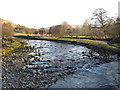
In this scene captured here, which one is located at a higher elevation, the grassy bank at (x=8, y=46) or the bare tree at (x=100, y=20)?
the bare tree at (x=100, y=20)

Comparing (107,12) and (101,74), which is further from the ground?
(107,12)

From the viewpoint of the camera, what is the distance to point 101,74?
19.2 meters

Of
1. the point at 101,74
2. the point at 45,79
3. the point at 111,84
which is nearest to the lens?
the point at 111,84

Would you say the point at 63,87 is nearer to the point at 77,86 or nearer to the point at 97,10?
the point at 77,86

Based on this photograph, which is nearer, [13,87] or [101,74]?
[13,87]

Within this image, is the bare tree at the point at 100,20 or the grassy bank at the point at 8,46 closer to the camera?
the grassy bank at the point at 8,46

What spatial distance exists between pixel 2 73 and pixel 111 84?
14.8 metres

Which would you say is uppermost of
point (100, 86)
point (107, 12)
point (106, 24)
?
point (107, 12)

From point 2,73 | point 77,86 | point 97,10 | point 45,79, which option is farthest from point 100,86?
point 97,10

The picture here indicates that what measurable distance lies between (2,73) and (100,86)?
1359cm

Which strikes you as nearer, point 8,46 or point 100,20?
point 8,46

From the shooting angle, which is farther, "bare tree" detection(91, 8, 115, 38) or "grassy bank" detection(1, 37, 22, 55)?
"bare tree" detection(91, 8, 115, 38)

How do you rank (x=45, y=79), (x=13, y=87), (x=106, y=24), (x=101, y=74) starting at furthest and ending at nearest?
(x=106, y=24) < (x=101, y=74) < (x=45, y=79) < (x=13, y=87)

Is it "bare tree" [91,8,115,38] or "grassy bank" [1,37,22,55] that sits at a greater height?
"bare tree" [91,8,115,38]
